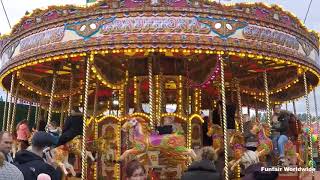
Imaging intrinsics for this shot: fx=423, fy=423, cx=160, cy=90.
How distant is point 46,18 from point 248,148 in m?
6.54

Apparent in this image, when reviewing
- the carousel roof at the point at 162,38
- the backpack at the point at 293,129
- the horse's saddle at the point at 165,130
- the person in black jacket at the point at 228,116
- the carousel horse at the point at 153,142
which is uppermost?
the carousel roof at the point at 162,38

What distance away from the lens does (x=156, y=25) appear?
34.7ft

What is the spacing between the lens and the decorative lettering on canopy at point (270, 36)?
1107cm

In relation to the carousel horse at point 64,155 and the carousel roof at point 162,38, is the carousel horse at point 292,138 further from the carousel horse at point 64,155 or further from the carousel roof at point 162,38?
the carousel horse at point 64,155

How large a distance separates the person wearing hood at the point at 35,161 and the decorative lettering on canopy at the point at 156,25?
605 cm

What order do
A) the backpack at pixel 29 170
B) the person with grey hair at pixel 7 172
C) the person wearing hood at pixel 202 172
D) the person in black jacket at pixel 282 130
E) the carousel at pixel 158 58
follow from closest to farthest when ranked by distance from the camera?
the person with grey hair at pixel 7 172 → the backpack at pixel 29 170 → the person wearing hood at pixel 202 172 → the carousel at pixel 158 58 → the person in black jacket at pixel 282 130

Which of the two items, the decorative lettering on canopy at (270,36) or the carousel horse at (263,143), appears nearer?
the carousel horse at (263,143)

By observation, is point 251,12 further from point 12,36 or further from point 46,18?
point 12,36

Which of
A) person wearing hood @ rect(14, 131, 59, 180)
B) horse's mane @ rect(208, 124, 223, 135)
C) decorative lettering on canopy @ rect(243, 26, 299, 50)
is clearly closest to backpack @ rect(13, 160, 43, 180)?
person wearing hood @ rect(14, 131, 59, 180)

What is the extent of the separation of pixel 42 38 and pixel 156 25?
3.36 m

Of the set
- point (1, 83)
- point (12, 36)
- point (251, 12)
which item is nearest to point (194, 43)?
point (251, 12)

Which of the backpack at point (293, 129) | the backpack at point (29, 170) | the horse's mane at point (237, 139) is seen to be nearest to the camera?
the backpack at point (29, 170)

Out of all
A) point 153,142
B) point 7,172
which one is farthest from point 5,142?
point 153,142

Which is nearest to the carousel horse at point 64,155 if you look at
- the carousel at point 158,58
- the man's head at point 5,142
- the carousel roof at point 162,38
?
the carousel at point 158,58
